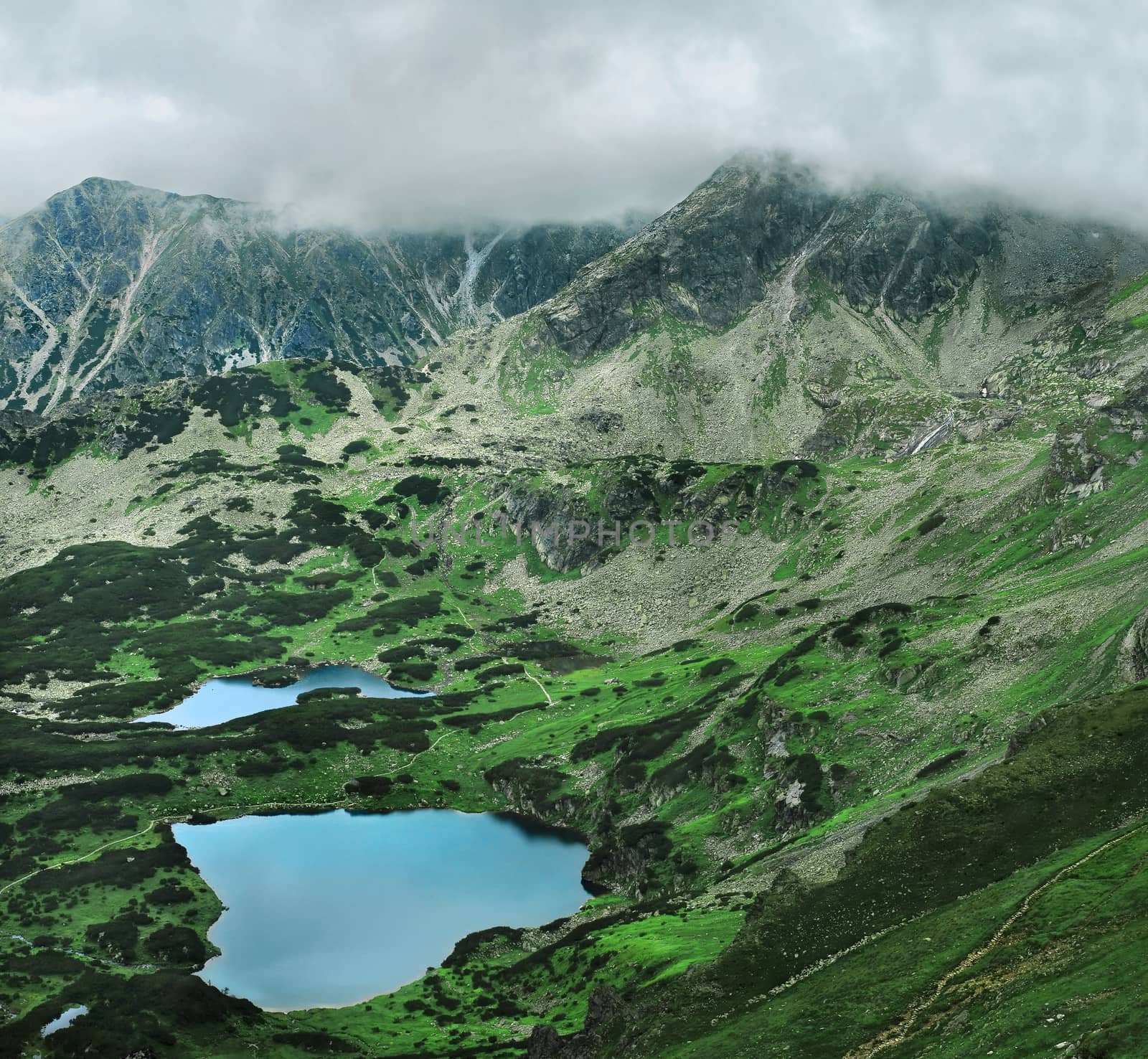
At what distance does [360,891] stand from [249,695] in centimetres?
6149

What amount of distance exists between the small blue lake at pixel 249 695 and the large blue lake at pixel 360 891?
34175 mm

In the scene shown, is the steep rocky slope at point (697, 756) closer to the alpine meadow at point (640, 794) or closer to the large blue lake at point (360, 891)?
the alpine meadow at point (640, 794)

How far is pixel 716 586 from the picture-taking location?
172125 mm

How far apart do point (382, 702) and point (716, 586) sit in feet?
217

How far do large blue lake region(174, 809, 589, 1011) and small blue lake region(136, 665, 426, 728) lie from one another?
3417 cm

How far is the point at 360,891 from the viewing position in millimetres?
93562

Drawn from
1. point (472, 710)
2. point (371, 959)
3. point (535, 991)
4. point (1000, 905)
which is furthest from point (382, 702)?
point (1000, 905)

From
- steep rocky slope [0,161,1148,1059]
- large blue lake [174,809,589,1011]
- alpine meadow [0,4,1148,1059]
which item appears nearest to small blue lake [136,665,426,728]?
alpine meadow [0,4,1148,1059]

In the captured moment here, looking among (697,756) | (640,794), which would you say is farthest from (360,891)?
(697,756)

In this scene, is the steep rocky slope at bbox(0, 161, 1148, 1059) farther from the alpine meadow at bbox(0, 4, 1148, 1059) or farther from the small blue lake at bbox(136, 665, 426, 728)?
the small blue lake at bbox(136, 665, 426, 728)

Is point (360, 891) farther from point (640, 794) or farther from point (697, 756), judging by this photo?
point (697, 756)

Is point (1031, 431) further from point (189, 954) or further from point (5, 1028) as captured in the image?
point (5, 1028)

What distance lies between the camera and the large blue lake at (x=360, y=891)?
79.1 metres

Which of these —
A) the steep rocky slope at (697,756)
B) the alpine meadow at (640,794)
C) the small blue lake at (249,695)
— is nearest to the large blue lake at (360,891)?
the alpine meadow at (640,794)
